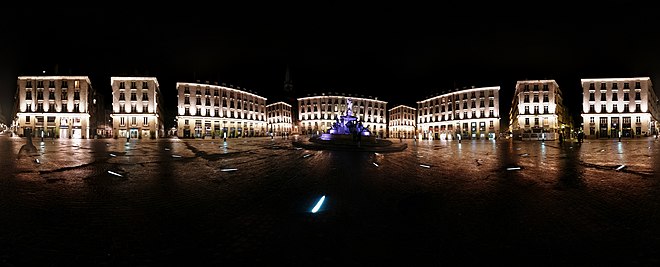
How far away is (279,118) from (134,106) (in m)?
54.9

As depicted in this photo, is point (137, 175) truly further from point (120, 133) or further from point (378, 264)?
point (120, 133)

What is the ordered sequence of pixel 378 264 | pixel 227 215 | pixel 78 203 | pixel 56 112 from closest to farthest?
pixel 378 264 → pixel 227 215 → pixel 78 203 → pixel 56 112

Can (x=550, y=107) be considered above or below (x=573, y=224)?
above

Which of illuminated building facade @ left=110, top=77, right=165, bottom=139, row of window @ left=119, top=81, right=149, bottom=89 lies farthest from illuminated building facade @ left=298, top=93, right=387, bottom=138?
row of window @ left=119, top=81, right=149, bottom=89

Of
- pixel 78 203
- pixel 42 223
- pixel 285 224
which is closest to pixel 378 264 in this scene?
pixel 285 224

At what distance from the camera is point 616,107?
7069cm

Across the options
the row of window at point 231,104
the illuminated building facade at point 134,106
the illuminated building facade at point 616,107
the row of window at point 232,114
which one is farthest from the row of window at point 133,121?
the illuminated building facade at point 616,107

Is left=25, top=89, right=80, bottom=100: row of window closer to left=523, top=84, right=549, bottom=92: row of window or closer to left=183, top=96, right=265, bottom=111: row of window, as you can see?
left=183, top=96, right=265, bottom=111: row of window

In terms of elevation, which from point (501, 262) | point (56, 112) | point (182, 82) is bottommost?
point (501, 262)

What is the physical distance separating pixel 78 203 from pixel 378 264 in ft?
18.5

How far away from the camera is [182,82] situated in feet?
253

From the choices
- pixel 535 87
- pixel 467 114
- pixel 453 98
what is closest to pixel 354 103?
pixel 453 98

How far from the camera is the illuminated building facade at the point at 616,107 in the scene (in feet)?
226

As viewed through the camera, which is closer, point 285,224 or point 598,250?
point 598,250
